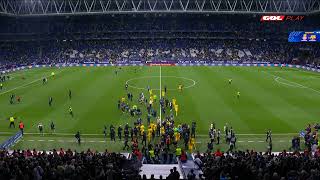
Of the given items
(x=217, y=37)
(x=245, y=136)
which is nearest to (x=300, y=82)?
(x=245, y=136)

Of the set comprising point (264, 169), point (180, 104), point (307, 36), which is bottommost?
point (264, 169)

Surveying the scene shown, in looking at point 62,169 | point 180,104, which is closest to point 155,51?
point 180,104

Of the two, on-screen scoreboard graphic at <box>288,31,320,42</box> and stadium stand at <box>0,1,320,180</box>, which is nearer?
on-screen scoreboard graphic at <box>288,31,320,42</box>

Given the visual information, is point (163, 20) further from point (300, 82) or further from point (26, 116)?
point (26, 116)

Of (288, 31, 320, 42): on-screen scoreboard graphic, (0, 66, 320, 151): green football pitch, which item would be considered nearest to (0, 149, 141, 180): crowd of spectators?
(0, 66, 320, 151): green football pitch

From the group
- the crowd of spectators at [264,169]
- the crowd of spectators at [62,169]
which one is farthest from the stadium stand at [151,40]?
the crowd of spectators at [264,169]

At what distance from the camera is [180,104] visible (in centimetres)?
4428

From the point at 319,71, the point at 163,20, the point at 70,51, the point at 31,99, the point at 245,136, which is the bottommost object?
the point at 245,136

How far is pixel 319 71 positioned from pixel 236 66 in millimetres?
18775

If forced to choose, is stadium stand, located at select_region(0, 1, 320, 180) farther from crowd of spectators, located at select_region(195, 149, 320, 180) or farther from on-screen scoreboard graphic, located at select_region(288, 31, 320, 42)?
crowd of spectators, located at select_region(195, 149, 320, 180)

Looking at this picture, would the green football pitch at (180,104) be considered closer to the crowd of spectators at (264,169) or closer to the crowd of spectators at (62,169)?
the crowd of spectators at (62,169)

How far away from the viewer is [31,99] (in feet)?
157

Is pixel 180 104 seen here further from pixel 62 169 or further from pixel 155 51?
pixel 155 51

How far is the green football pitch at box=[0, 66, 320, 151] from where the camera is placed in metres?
33.1
